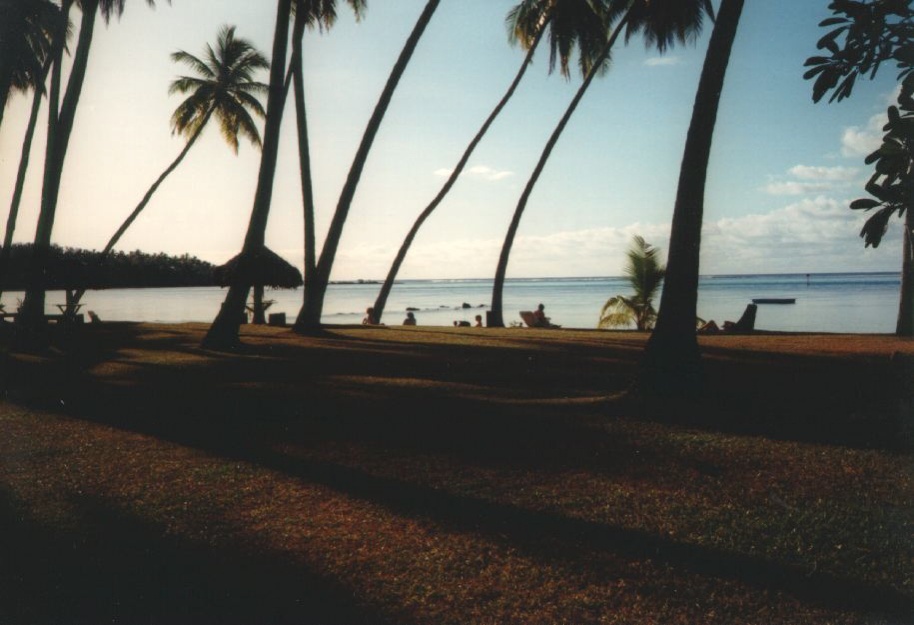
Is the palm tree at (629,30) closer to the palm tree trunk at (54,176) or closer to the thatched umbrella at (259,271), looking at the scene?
the thatched umbrella at (259,271)

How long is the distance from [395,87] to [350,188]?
256cm

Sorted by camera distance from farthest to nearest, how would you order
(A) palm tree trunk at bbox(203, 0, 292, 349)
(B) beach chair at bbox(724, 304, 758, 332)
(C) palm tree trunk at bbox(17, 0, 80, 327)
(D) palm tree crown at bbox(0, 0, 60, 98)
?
(B) beach chair at bbox(724, 304, 758, 332), (C) palm tree trunk at bbox(17, 0, 80, 327), (A) palm tree trunk at bbox(203, 0, 292, 349), (D) palm tree crown at bbox(0, 0, 60, 98)

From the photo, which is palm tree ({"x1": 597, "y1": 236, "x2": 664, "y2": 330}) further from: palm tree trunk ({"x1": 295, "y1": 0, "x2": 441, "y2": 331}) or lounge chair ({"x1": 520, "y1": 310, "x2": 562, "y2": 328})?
palm tree trunk ({"x1": 295, "y1": 0, "x2": 441, "y2": 331})

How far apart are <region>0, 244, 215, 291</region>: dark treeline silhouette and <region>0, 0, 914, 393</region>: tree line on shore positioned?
0.43 metres

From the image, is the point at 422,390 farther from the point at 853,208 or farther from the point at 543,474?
the point at 853,208

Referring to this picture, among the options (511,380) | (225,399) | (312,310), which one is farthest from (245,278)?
(511,380)

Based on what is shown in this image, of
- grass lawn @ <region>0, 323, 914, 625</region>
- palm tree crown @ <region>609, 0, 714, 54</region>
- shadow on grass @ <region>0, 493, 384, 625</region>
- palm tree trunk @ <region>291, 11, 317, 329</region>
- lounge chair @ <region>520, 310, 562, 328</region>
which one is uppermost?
palm tree crown @ <region>609, 0, 714, 54</region>

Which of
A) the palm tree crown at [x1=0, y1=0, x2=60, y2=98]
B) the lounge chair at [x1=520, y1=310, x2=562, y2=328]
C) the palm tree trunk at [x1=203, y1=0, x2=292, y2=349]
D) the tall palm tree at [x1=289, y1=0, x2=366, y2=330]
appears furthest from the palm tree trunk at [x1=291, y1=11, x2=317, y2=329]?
the lounge chair at [x1=520, y1=310, x2=562, y2=328]

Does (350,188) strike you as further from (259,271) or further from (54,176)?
(54,176)

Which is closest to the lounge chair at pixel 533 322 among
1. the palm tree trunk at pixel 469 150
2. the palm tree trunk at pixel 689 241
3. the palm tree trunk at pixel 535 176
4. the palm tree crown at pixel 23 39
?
the palm tree trunk at pixel 535 176

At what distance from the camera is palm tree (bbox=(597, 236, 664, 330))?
19391 mm

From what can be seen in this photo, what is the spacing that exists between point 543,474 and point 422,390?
122 inches

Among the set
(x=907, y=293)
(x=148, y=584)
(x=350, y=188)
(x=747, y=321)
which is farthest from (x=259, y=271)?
(x=907, y=293)

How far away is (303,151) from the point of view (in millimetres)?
16234
